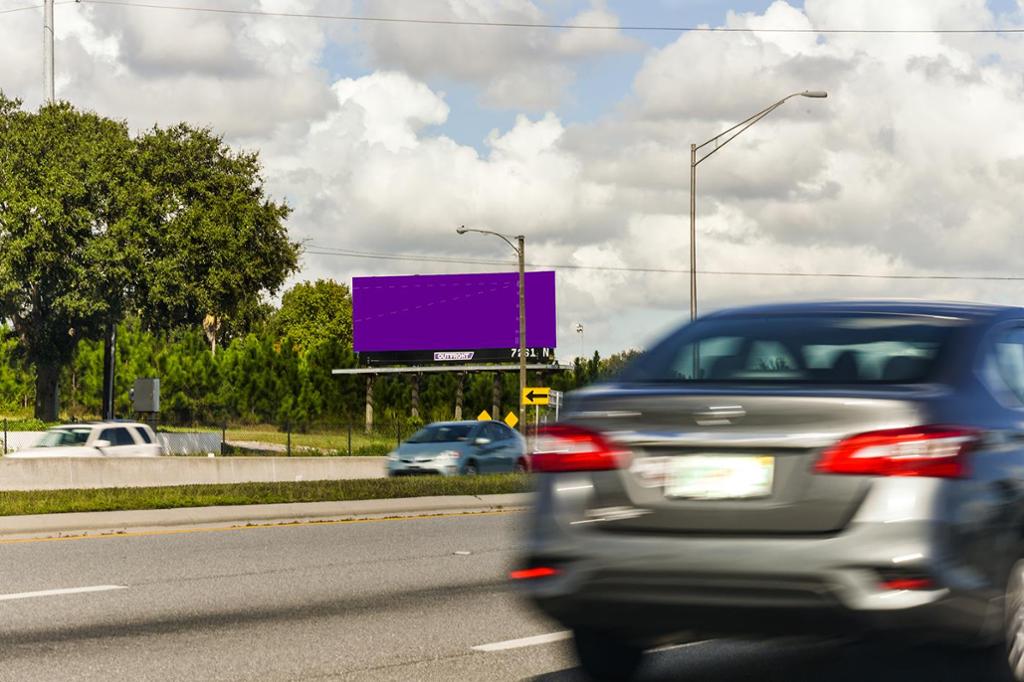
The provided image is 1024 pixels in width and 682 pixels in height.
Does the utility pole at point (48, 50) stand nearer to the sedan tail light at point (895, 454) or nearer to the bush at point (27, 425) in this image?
the bush at point (27, 425)

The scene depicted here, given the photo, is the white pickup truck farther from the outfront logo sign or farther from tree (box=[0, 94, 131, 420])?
the outfront logo sign

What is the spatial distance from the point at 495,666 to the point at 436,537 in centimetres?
852

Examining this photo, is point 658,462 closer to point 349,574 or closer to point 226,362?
point 349,574

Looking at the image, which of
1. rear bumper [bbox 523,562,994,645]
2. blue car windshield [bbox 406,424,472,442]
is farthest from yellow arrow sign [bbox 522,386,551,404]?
rear bumper [bbox 523,562,994,645]

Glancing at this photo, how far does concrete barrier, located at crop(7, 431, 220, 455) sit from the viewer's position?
143 feet

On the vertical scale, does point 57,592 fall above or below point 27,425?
below

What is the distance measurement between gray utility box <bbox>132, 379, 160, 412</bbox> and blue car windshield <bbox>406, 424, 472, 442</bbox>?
17296 mm

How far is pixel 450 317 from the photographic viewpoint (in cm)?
7188

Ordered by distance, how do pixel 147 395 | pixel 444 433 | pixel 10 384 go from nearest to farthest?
pixel 444 433, pixel 147 395, pixel 10 384

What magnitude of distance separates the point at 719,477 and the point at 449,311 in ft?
217

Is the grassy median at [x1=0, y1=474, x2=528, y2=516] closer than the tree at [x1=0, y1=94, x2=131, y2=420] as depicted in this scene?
Yes

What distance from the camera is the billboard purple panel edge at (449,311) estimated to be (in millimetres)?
69125

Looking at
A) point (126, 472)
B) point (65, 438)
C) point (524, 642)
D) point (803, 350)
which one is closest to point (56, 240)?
point (65, 438)

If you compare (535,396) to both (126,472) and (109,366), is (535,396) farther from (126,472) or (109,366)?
(126,472)
